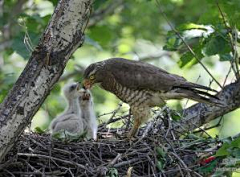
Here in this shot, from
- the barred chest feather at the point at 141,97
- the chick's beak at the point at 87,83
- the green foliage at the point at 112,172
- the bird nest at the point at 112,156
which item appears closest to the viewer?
the green foliage at the point at 112,172

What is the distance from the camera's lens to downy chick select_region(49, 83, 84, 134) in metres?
6.90

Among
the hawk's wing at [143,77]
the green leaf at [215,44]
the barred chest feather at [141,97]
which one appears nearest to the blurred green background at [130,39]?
the green leaf at [215,44]

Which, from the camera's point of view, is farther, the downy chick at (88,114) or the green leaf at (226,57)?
the downy chick at (88,114)

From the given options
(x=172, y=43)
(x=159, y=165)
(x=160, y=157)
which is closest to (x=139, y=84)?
(x=172, y=43)

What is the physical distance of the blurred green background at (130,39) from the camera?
6.94 meters

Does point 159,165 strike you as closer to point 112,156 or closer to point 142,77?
point 112,156

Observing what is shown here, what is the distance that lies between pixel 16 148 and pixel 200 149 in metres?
1.68

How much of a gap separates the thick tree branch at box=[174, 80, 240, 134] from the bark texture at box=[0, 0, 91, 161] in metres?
2.08

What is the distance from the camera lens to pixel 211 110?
6859mm

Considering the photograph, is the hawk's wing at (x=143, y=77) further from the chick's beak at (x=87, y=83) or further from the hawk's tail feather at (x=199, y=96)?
the chick's beak at (x=87, y=83)

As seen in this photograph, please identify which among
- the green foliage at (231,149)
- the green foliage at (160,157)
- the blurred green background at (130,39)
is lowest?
the green foliage at (231,149)

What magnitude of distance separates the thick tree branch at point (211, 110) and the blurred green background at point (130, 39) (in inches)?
13.4

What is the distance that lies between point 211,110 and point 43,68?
2.43 metres

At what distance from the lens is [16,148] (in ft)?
18.5
